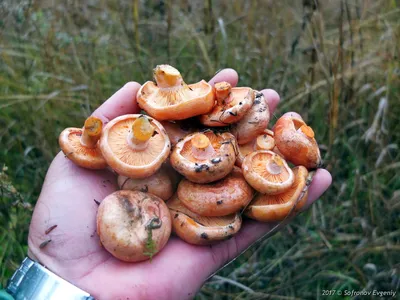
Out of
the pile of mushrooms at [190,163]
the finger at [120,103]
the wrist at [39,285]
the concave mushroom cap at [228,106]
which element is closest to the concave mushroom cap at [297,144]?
the pile of mushrooms at [190,163]

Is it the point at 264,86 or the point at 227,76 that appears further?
the point at 264,86

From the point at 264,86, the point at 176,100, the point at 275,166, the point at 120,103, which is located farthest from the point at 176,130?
the point at 264,86

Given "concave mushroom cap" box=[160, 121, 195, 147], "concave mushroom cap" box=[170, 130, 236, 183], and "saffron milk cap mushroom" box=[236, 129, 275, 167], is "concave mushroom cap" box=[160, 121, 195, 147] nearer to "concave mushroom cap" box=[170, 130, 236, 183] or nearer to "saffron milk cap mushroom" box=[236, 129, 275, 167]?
"concave mushroom cap" box=[170, 130, 236, 183]

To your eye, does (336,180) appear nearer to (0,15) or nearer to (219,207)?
(219,207)

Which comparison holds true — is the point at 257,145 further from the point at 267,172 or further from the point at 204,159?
the point at 204,159

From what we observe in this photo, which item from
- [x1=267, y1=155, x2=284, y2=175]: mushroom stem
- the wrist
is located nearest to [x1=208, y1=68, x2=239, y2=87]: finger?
[x1=267, y1=155, x2=284, y2=175]: mushroom stem

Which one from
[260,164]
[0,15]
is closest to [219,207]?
[260,164]

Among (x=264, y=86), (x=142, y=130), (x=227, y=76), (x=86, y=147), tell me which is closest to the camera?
(x=142, y=130)
